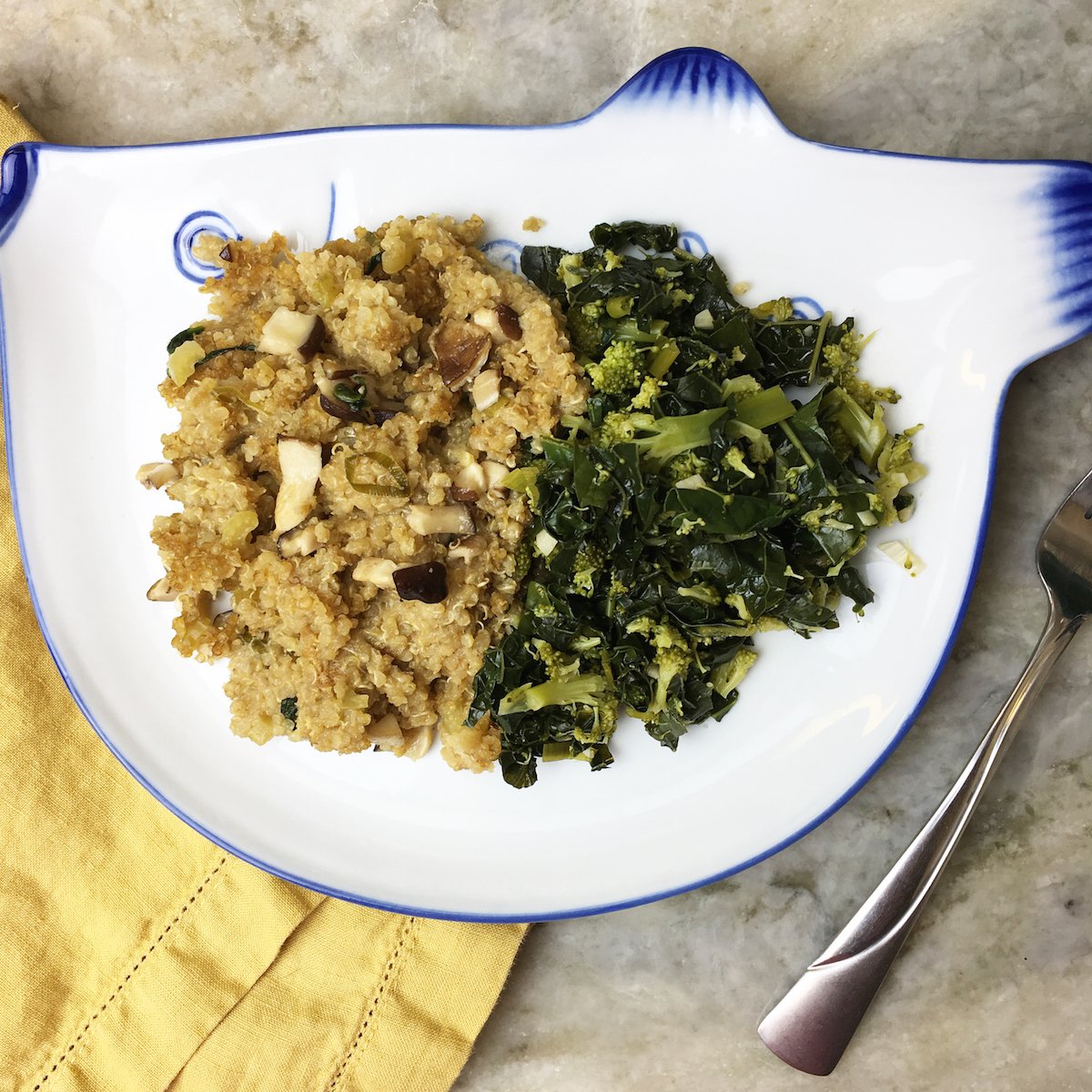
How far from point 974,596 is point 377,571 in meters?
2.39

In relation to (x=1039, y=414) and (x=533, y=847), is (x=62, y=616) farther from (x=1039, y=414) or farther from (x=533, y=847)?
(x=1039, y=414)

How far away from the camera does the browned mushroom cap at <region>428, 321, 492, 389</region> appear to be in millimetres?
2764

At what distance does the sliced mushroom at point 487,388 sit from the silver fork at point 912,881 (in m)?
2.19

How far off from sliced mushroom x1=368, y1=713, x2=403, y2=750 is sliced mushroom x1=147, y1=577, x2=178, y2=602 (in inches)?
31.7

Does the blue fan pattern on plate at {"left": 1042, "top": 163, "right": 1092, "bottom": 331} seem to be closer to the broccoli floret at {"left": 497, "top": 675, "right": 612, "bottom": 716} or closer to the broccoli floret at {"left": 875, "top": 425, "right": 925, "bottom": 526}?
the broccoli floret at {"left": 875, "top": 425, "right": 925, "bottom": 526}

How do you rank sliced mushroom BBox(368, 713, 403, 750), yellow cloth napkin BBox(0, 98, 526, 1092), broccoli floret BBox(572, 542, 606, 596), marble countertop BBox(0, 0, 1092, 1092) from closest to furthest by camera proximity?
broccoli floret BBox(572, 542, 606, 596) < sliced mushroom BBox(368, 713, 403, 750) < marble countertop BBox(0, 0, 1092, 1092) < yellow cloth napkin BBox(0, 98, 526, 1092)

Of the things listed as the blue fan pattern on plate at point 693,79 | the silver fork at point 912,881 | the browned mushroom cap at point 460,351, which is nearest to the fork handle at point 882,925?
the silver fork at point 912,881

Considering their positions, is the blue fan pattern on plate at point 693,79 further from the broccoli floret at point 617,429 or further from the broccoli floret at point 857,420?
the broccoli floret at point 617,429

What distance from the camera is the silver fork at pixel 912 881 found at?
3.26 m

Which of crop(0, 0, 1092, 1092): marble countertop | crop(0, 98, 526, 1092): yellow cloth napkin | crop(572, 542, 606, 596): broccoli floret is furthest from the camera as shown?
crop(0, 98, 526, 1092): yellow cloth napkin

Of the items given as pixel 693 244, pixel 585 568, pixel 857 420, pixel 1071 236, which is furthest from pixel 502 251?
pixel 1071 236

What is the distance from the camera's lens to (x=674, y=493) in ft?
9.02

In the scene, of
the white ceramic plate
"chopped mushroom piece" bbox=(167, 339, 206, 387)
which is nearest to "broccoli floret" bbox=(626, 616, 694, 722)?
the white ceramic plate

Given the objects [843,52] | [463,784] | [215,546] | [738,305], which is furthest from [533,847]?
[843,52]
